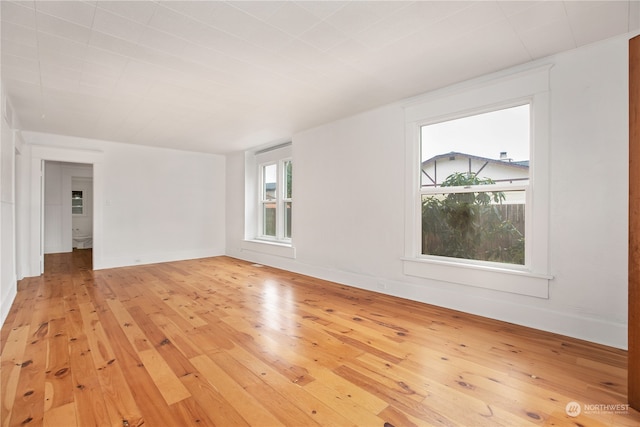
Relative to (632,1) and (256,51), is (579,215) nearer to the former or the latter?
(632,1)

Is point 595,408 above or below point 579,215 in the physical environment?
below

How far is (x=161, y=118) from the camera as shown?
450 cm

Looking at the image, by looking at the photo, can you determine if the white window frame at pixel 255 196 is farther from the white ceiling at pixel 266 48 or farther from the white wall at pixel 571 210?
the white wall at pixel 571 210

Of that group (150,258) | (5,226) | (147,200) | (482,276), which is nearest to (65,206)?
(147,200)

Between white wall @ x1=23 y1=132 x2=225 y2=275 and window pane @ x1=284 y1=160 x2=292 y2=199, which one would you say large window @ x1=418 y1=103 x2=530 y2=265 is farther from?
white wall @ x1=23 y1=132 x2=225 y2=275

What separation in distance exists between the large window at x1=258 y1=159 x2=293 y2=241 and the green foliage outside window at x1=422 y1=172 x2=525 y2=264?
2909 millimetres

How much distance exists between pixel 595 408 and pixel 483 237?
1794 millimetres

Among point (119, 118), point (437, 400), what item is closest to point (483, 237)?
point (437, 400)

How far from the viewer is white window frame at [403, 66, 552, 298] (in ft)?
9.09

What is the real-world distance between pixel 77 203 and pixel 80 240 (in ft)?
3.55

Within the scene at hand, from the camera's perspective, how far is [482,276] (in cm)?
313

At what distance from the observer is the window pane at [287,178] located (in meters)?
6.13

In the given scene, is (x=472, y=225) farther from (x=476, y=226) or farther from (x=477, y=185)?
(x=477, y=185)

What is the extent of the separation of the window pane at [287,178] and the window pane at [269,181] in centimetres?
25
